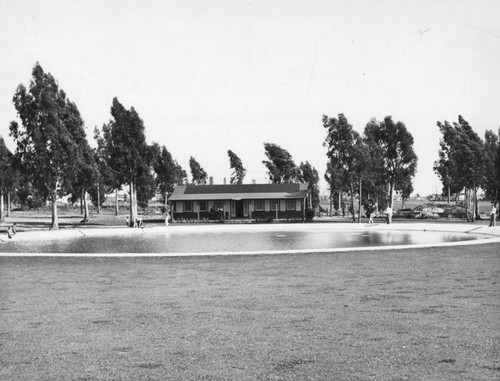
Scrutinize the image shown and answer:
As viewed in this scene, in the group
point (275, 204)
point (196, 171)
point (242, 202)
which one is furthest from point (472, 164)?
point (196, 171)

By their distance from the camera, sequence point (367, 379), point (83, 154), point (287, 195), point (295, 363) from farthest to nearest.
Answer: point (287, 195) < point (83, 154) < point (295, 363) < point (367, 379)

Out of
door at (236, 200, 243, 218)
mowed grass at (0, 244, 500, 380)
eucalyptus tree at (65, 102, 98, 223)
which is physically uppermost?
eucalyptus tree at (65, 102, 98, 223)

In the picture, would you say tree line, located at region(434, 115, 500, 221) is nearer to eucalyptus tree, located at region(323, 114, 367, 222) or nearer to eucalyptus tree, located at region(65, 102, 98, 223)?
eucalyptus tree, located at region(323, 114, 367, 222)

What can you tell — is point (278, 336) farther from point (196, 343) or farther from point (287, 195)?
point (287, 195)

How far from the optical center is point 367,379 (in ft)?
17.0

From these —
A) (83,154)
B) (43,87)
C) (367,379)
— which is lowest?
(367,379)

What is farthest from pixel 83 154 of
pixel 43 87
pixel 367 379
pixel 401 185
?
pixel 367 379

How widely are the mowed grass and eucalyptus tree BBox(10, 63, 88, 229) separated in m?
29.7

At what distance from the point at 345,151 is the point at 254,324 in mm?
39130

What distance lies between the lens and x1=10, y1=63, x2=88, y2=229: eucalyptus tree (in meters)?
41.6

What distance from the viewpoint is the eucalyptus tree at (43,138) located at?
4159 centimetres

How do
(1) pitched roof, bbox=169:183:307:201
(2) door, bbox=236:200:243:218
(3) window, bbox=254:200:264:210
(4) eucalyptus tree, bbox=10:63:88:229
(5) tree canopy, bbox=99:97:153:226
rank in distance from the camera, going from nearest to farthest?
(4) eucalyptus tree, bbox=10:63:88:229 → (5) tree canopy, bbox=99:97:153:226 → (1) pitched roof, bbox=169:183:307:201 → (3) window, bbox=254:200:264:210 → (2) door, bbox=236:200:243:218

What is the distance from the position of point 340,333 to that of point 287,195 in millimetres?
49053

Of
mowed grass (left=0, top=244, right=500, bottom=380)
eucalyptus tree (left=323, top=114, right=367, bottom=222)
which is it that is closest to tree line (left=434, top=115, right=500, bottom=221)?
eucalyptus tree (left=323, top=114, right=367, bottom=222)
